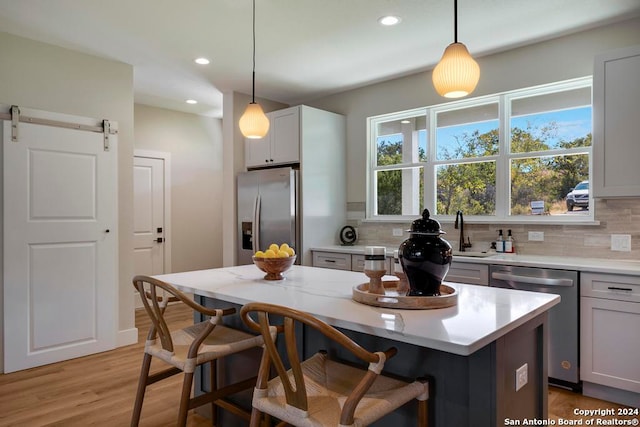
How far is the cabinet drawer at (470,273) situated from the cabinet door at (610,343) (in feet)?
2.09

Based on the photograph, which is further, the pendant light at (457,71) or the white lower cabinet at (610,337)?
the white lower cabinet at (610,337)

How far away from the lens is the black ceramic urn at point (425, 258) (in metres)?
1.67

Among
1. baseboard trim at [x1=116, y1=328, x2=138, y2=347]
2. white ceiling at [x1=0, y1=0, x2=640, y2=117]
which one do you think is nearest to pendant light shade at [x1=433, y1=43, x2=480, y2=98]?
white ceiling at [x1=0, y1=0, x2=640, y2=117]

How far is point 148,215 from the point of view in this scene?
5551 millimetres

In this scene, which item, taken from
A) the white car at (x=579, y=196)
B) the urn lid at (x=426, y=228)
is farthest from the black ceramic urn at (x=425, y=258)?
the white car at (x=579, y=196)

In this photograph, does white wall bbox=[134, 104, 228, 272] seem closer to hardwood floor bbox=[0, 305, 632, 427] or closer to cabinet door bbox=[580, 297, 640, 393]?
hardwood floor bbox=[0, 305, 632, 427]

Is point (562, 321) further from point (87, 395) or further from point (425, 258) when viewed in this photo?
point (87, 395)

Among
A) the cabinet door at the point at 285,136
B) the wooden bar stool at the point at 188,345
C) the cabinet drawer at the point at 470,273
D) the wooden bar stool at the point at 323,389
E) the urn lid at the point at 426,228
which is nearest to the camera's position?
the wooden bar stool at the point at 323,389

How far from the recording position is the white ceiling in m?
2.86

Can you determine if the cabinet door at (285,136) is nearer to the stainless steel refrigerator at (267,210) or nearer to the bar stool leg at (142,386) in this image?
the stainless steel refrigerator at (267,210)

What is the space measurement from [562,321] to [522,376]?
4.92ft

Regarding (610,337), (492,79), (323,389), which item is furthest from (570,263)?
(323,389)

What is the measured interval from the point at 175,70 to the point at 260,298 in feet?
10.2

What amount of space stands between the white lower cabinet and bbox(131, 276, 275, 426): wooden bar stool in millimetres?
2181
